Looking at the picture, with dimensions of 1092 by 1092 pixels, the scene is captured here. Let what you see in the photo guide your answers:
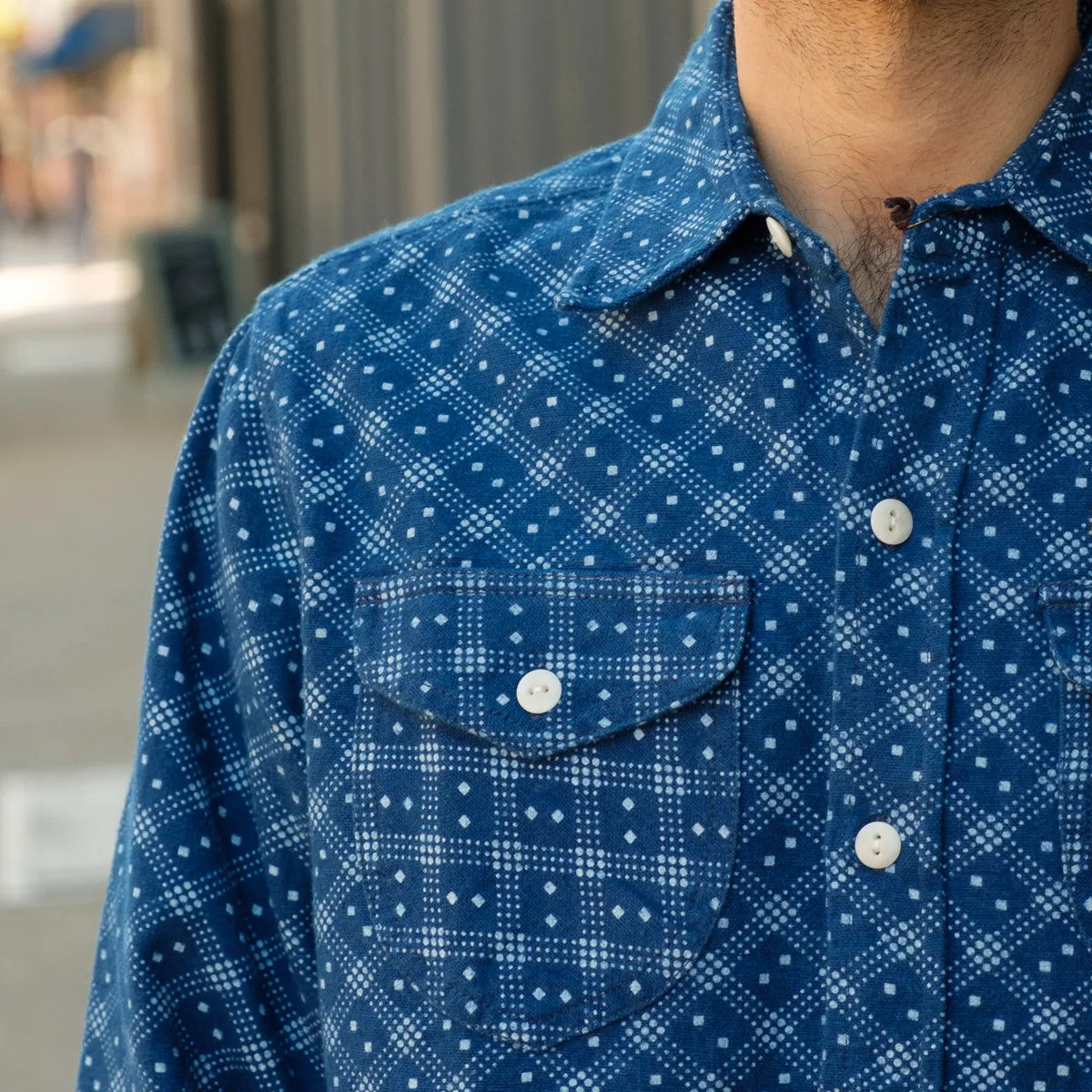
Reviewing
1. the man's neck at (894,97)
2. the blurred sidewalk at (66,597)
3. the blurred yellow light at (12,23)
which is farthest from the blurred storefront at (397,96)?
the blurred yellow light at (12,23)

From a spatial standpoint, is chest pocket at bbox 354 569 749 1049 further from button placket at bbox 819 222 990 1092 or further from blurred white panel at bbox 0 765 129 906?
blurred white panel at bbox 0 765 129 906

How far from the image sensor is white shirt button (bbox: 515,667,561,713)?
1.38 metres

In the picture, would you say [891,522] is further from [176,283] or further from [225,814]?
[176,283]

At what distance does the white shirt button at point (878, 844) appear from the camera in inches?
50.3

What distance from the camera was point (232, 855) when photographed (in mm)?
1510

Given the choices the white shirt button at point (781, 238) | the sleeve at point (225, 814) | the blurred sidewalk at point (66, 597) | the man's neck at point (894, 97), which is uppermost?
the man's neck at point (894, 97)

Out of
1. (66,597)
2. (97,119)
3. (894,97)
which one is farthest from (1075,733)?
(97,119)

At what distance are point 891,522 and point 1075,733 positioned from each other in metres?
→ 0.19

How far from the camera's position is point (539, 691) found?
1.38 meters

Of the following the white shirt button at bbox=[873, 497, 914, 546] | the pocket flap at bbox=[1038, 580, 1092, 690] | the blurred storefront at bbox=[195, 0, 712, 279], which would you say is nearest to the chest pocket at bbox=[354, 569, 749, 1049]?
the white shirt button at bbox=[873, 497, 914, 546]

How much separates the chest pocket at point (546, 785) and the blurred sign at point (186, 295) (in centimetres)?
1130

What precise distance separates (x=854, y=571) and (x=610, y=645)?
20 centimetres

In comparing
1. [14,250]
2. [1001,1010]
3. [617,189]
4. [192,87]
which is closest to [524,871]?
[1001,1010]

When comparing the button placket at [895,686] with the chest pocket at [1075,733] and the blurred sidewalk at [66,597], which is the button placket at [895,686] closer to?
the chest pocket at [1075,733]
